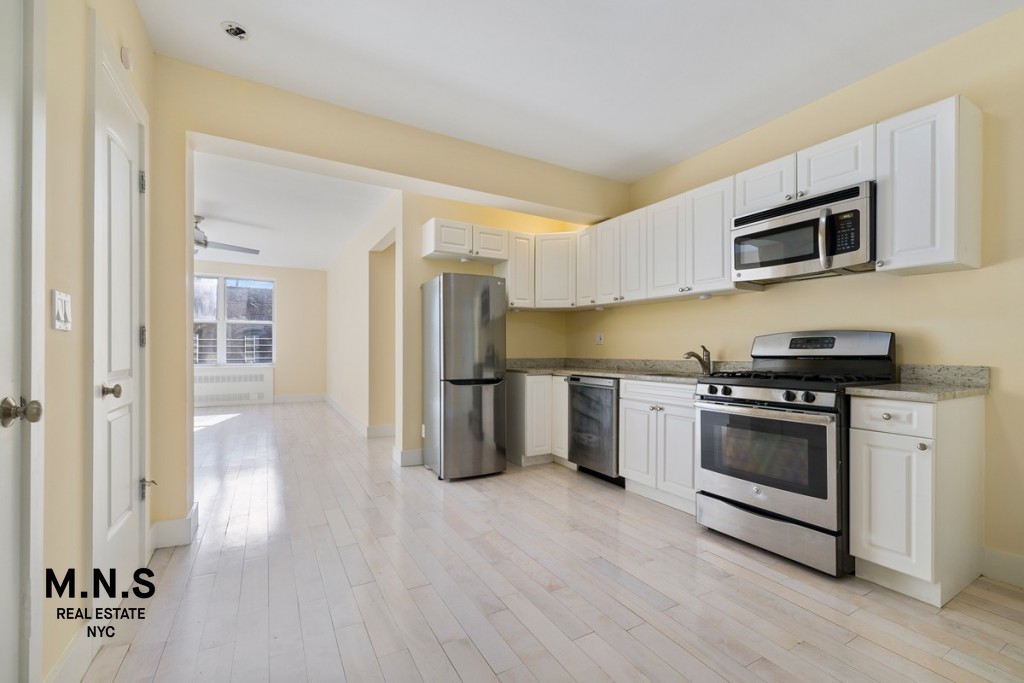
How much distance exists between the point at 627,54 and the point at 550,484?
3.12 meters

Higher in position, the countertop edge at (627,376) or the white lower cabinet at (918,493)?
the countertop edge at (627,376)

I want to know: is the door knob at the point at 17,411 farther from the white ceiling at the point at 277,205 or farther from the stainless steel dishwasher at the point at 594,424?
the stainless steel dishwasher at the point at 594,424

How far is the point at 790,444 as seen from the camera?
2.34 m

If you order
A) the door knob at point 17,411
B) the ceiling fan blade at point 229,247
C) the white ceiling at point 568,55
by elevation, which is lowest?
the door knob at point 17,411

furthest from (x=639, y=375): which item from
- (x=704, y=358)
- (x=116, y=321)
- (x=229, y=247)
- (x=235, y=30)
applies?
(x=229, y=247)

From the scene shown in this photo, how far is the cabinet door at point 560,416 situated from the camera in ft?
13.3

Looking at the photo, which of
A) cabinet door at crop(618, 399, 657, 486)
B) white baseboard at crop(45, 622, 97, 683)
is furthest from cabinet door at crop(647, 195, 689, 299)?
white baseboard at crop(45, 622, 97, 683)

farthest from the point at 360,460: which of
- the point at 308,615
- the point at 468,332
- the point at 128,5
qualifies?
the point at 128,5

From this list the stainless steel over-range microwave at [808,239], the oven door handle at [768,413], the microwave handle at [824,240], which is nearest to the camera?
the oven door handle at [768,413]

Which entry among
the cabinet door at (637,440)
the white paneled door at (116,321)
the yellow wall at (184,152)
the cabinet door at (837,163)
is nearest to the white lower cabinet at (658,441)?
the cabinet door at (637,440)

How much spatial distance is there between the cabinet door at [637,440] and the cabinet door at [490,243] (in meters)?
1.86

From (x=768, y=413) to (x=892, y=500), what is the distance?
0.63m

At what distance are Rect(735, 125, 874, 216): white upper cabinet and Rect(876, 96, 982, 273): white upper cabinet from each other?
0.32ft

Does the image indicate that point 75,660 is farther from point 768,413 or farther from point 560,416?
point 560,416
